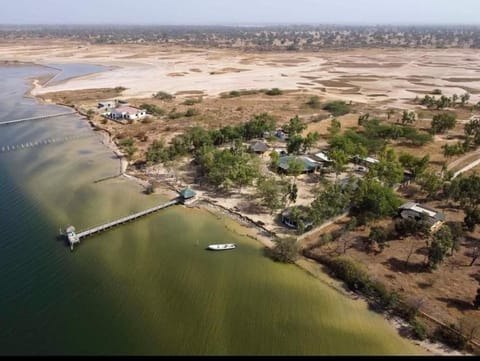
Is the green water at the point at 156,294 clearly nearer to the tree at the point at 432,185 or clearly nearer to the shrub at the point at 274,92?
the tree at the point at 432,185

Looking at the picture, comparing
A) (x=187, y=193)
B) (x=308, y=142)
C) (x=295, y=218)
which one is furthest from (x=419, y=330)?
(x=308, y=142)

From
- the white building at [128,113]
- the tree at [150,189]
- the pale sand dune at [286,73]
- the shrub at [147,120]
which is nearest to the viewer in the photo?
the tree at [150,189]

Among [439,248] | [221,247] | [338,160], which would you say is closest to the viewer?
[439,248]

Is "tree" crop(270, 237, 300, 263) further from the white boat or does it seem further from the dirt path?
the dirt path

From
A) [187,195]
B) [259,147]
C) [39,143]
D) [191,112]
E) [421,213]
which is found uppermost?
[191,112]

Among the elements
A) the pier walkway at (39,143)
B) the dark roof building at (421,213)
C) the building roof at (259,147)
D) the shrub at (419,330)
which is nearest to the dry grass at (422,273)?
the shrub at (419,330)

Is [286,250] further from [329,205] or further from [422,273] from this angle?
[422,273]

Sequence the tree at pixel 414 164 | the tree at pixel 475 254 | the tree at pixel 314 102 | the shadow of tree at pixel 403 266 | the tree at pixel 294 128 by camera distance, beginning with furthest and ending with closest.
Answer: the tree at pixel 314 102 < the tree at pixel 294 128 < the tree at pixel 414 164 < the tree at pixel 475 254 < the shadow of tree at pixel 403 266

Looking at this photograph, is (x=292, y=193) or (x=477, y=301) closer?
(x=477, y=301)
